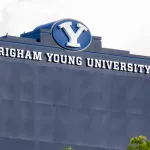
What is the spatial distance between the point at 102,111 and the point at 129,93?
11.6 ft

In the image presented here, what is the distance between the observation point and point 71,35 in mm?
108750

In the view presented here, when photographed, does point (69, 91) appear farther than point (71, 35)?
Yes

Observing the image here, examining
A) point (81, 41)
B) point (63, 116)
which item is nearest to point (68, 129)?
point (63, 116)

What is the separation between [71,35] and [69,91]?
5.31 m

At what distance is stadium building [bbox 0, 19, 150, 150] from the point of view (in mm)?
107000

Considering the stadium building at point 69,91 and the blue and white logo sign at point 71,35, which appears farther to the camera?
the blue and white logo sign at point 71,35

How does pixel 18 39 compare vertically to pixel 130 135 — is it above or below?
above

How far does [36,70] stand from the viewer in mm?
107938

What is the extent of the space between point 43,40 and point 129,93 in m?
10.7

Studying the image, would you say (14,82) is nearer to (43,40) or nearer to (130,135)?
(43,40)

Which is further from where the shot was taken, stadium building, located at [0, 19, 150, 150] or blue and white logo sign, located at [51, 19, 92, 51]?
blue and white logo sign, located at [51, 19, 92, 51]

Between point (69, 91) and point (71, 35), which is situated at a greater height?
point (71, 35)

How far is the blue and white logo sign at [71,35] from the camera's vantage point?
108 m

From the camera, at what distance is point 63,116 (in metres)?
109
